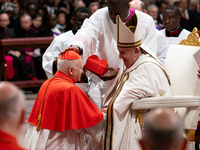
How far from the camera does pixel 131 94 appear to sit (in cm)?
386

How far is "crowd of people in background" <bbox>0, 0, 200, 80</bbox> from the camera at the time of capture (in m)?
8.88

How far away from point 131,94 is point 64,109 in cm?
61

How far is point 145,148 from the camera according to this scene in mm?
1833

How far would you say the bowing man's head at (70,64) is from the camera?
396 centimetres

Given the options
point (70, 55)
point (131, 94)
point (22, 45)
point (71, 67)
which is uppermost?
point (70, 55)

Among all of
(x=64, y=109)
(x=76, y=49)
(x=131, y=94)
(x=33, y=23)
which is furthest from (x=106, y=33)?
(x=33, y=23)

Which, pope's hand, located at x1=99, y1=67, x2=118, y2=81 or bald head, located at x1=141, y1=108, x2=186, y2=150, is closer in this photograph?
bald head, located at x1=141, y1=108, x2=186, y2=150

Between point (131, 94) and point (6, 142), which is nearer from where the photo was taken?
point (6, 142)

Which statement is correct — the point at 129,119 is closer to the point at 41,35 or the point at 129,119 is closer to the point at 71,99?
the point at 71,99

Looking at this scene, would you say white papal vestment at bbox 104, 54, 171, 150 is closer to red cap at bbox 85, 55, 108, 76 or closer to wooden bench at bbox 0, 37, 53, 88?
red cap at bbox 85, 55, 108, 76

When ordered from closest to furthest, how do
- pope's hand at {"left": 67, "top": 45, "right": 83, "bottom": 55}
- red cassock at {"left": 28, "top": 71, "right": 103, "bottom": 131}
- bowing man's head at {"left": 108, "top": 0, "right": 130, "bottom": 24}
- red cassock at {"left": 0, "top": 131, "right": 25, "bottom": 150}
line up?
red cassock at {"left": 0, "top": 131, "right": 25, "bottom": 150}, red cassock at {"left": 28, "top": 71, "right": 103, "bottom": 131}, pope's hand at {"left": 67, "top": 45, "right": 83, "bottom": 55}, bowing man's head at {"left": 108, "top": 0, "right": 130, "bottom": 24}

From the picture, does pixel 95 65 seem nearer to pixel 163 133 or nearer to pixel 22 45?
pixel 163 133

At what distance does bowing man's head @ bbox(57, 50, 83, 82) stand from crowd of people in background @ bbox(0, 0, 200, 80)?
4.80 m

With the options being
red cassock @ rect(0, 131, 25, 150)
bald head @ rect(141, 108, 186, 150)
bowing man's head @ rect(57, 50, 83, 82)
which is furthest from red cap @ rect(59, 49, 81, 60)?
bald head @ rect(141, 108, 186, 150)
